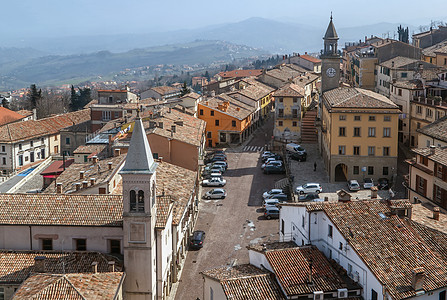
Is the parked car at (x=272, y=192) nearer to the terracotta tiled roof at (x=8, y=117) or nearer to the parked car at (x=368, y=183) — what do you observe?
the parked car at (x=368, y=183)

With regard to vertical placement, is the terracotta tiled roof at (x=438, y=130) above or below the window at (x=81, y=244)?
above

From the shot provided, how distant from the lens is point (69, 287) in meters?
29.4

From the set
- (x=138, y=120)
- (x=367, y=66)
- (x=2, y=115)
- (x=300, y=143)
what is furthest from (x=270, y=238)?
(x=2, y=115)

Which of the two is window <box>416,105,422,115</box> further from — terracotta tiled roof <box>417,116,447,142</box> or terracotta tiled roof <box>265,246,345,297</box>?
terracotta tiled roof <box>265,246,345,297</box>

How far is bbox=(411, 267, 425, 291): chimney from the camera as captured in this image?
28219 millimetres

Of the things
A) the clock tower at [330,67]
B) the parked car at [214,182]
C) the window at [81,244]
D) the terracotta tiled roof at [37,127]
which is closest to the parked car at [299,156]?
the parked car at [214,182]

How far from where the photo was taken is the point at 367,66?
8512 cm

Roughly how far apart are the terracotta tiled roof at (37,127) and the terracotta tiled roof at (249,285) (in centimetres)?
5705

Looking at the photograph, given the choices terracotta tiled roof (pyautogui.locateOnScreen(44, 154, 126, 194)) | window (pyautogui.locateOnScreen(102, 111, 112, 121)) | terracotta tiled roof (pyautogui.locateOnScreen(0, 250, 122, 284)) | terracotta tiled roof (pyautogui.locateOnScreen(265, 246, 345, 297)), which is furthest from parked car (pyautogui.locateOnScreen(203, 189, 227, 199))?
window (pyautogui.locateOnScreen(102, 111, 112, 121))

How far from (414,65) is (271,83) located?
116 ft

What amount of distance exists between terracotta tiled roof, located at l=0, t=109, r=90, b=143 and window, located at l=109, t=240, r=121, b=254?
51.0 m

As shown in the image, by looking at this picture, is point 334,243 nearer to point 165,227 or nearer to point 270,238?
point 165,227

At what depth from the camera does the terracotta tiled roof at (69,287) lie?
95.0ft

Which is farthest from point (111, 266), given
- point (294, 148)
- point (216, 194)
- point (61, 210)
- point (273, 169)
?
point (294, 148)
